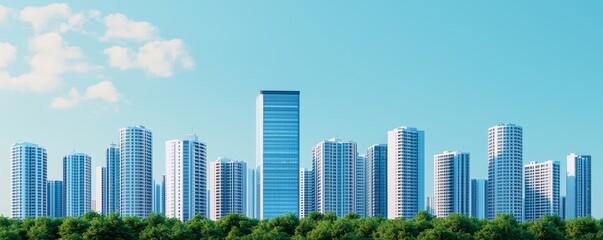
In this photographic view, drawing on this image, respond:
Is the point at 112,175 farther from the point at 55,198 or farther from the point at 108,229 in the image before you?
the point at 108,229

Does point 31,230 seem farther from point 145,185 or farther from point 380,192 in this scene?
point 380,192

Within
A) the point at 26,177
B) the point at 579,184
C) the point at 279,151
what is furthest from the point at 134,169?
the point at 579,184

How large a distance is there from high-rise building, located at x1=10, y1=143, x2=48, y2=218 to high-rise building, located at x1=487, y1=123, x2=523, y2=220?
58354mm

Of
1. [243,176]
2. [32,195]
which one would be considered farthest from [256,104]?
[32,195]

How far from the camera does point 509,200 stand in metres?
86.9

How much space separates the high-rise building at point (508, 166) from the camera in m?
86.5

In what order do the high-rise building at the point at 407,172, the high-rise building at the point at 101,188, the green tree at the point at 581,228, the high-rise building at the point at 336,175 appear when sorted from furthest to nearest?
the high-rise building at the point at 336,175
the high-rise building at the point at 101,188
the high-rise building at the point at 407,172
the green tree at the point at 581,228

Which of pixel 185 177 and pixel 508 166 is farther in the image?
pixel 508 166

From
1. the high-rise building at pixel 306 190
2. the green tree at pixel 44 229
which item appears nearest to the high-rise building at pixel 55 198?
the high-rise building at pixel 306 190

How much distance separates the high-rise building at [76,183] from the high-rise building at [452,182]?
47.8 meters

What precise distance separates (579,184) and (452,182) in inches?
747

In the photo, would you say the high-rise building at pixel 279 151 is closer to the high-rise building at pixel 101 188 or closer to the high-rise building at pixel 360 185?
the high-rise building at pixel 360 185

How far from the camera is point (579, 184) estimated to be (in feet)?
304

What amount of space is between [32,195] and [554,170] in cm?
6748
